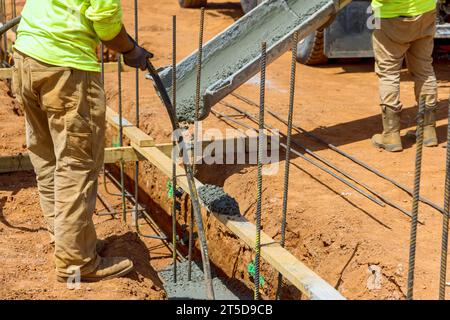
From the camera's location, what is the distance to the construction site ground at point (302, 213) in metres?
4.27

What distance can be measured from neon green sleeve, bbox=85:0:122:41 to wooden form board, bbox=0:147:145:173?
2.13m

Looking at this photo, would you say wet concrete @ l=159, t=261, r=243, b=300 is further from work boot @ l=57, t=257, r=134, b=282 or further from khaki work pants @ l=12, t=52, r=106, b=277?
khaki work pants @ l=12, t=52, r=106, b=277

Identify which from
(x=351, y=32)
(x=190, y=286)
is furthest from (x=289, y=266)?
(x=351, y=32)

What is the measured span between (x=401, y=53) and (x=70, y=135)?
3356 mm

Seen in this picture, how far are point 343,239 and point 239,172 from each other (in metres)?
1.44

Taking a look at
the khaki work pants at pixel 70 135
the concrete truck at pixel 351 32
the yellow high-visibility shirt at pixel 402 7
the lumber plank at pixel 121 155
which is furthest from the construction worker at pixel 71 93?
the concrete truck at pixel 351 32

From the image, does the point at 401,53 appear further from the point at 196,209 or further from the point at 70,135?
the point at 70,135

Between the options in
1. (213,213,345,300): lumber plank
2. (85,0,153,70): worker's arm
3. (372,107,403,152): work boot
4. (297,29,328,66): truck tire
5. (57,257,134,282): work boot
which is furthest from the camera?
(297,29,328,66): truck tire

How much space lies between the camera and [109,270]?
13.8ft

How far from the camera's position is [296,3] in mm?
6852

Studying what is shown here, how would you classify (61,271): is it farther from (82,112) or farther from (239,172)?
(239,172)

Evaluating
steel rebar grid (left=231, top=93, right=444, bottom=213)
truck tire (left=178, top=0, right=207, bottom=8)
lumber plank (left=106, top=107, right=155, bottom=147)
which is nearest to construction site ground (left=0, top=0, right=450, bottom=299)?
steel rebar grid (left=231, top=93, right=444, bottom=213)

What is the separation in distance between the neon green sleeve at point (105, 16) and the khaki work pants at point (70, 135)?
258 millimetres

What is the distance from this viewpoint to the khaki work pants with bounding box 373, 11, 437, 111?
5.98m
